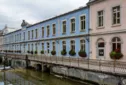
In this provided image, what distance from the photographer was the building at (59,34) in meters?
21.8

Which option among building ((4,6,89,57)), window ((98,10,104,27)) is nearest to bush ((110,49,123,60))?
window ((98,10,104,27))

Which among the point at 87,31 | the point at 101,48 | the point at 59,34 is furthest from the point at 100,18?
the point at 59,34

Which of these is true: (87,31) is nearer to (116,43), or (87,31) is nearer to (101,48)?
(101,48)

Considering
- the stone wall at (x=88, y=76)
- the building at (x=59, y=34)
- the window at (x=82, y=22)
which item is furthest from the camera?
the building at (x=59, y=34)

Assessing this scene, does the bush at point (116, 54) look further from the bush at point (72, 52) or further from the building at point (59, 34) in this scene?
the bush at point (72, 52)

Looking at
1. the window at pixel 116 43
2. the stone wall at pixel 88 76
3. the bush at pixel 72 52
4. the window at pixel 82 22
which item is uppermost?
the window at pixel 82 22

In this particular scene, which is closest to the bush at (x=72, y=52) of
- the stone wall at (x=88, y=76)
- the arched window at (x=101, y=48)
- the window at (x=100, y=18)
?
the stone wall at (x=88, y=76)

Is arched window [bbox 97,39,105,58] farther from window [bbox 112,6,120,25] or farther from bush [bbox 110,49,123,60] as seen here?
window [bbox 112,6,120,25]

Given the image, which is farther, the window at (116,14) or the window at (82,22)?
the window at (82,22)

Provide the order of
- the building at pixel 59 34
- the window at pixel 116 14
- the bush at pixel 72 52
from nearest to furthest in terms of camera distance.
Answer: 1. the window at pixel 116 14
2. the building at pixel 59 34
3. the bush at pixel 72 52

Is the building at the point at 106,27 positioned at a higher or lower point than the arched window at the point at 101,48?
higher

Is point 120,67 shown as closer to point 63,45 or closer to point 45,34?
point 63,45

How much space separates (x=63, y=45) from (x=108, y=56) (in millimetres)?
9016

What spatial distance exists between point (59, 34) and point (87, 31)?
6.73 m
